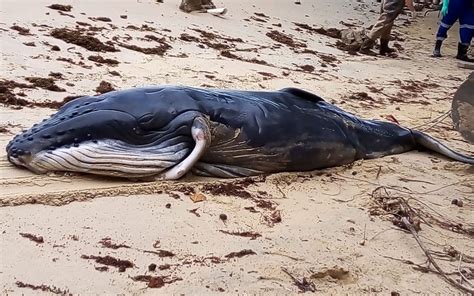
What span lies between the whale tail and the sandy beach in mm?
75

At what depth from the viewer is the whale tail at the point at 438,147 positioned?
17.8 feet

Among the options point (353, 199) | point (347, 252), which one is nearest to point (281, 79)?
point (353, 199)

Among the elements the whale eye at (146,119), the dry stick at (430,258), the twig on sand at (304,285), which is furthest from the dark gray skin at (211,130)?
the twig on sand at (304,285)

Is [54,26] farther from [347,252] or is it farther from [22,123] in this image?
[347,252]

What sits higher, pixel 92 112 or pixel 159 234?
pixel 92 112

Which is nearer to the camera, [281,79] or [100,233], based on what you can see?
[100,233]

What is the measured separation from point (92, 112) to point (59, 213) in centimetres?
92

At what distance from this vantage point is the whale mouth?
13.0 ft

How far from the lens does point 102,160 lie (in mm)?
3986

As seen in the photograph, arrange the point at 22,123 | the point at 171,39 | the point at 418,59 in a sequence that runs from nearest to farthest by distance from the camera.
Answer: the point at 22,123 → the point at 171,39 → the point at 418,59

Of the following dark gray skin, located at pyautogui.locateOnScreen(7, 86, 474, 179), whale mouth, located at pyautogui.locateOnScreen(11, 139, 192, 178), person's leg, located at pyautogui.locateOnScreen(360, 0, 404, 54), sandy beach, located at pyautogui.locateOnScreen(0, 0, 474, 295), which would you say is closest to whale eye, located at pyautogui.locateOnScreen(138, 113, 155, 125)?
dark gray skin, located at pyautogui.locateOnScreen(7, 86, 474, 179)

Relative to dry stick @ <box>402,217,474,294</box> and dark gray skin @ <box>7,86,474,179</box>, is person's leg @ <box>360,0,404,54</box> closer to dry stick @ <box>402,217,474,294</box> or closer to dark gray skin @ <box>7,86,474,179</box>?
dark gray skin @ <box>7,86,474,179</box>

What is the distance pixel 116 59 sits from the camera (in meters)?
7.27

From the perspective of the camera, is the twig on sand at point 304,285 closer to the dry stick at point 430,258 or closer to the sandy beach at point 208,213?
the sandy beach at point 208,213
